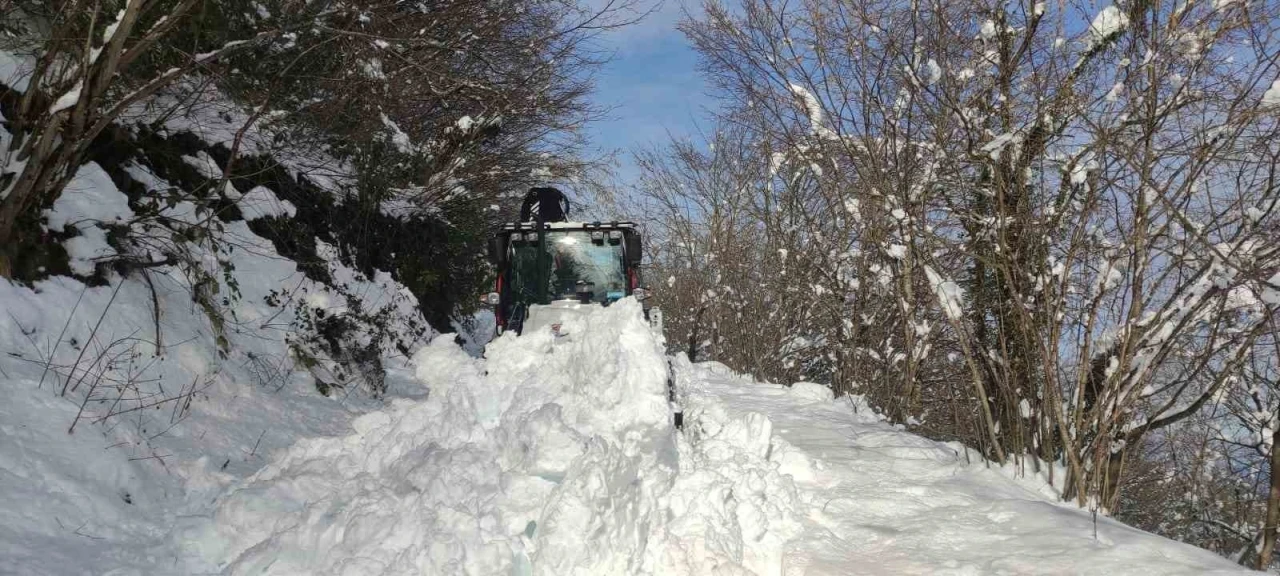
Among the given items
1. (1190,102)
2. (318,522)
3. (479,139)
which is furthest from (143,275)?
(479,139)

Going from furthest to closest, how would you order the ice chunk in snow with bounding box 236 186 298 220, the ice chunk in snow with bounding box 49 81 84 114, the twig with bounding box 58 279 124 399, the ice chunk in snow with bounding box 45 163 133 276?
the ice chunk in snow with bounding box 236 186 298 220, the ice chunk in snow with bounding box 45 163 133 276, the ice chunk in snow with bounding box 49 81 84 114, the twig with bounding box 58 279 124 399

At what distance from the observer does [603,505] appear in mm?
3184

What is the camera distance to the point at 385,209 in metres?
11.8

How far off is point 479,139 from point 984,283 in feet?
31.0

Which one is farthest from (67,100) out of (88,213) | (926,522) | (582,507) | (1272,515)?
(1272,515)

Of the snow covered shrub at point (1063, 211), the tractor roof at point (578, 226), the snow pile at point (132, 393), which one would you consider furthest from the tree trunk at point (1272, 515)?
the tractor roof at point (578, 226)

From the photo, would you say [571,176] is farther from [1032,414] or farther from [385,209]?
[1032,414]

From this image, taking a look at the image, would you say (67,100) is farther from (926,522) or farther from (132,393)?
(926,522)

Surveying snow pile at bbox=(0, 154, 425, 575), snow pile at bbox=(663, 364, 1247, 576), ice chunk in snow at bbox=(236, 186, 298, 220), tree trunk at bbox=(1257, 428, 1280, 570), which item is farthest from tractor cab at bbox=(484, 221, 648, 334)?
tree trunk at bbox=(1257, 428, 1280, 570)

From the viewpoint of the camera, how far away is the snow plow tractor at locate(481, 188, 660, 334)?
973cm

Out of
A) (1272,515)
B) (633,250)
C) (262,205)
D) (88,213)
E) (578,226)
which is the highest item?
(578,226)

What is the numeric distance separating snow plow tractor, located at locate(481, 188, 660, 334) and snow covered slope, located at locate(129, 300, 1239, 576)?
4.74 meters

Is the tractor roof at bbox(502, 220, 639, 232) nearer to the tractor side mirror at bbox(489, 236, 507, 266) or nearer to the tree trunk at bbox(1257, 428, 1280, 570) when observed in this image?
the tractor side mirror at bbox(489, 236, 507, 266)

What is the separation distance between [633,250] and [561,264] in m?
0.98
